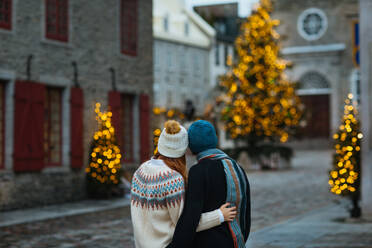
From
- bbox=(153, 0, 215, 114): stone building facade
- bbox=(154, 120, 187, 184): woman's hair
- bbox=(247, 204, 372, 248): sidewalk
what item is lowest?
bbox=(247, 204, 372, 248): sidewalk

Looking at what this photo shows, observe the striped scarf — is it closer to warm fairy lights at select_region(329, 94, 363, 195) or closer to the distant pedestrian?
the distant pedestrian

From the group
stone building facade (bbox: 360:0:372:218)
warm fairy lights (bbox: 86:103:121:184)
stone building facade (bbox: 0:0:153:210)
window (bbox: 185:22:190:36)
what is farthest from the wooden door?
stone building facade (bbox: 360:0:372:218)

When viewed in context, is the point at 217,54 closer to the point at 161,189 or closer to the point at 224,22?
the point at 224,22

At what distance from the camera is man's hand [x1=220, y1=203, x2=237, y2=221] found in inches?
165

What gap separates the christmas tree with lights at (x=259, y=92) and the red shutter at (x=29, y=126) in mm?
14580

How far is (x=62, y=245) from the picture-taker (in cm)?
943

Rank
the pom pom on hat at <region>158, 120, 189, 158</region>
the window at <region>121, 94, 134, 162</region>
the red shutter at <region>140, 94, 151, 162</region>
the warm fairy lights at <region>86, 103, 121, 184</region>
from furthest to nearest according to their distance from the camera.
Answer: the red shutter at <region>140, 94, 151, 162</region>
the window at <region>121, 94, 134, 162</region>
the warm fairy lights at <region>86, 103, 121, 184</region>
the pom pom on hat at <region>158, 120, 189, 158</region>

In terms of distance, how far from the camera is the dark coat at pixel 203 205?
4.10 m

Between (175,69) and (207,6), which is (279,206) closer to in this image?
(175,69)

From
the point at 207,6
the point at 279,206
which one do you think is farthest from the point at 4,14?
the point at 207,6

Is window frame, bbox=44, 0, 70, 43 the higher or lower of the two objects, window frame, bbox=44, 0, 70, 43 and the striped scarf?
the higher

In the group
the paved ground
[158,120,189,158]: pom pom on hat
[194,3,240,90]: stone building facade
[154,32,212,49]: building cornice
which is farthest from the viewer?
[194,3,240,90]: stone building facade

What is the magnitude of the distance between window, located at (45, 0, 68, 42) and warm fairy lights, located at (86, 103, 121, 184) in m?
1.93

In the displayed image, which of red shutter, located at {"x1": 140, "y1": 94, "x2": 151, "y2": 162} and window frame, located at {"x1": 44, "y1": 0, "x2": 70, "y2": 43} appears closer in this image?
window frame, located at {"x1": 44, "y1": 0, "x2": 70, "y2": 43}
